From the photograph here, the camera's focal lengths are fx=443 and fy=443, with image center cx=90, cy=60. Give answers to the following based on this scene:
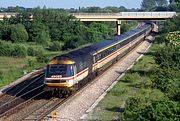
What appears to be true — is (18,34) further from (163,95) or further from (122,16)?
(163,95)

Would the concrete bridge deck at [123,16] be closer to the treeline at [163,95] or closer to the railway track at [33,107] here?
the treeline at [163,95]

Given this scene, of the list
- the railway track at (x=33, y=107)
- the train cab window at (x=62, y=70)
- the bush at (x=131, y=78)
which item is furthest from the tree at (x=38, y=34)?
the train cab window at (x=62, y=70)

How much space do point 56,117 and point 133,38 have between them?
40852 millimetres

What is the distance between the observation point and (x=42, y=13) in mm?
92375

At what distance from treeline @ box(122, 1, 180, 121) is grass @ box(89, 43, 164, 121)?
204 millimetres

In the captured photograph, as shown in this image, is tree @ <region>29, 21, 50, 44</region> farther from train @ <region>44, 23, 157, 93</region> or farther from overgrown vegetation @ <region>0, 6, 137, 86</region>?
train @ <region>44, 23, 157, 93</region>

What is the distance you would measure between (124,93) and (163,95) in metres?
→ 2.50

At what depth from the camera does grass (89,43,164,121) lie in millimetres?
22797

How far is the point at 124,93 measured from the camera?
1111 inches

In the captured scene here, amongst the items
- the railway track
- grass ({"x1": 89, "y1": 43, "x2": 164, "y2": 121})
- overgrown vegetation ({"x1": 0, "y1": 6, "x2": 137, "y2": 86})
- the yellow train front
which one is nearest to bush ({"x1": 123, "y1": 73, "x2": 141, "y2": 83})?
grass ({"x1": 89, "y1": 43, "x2": 164, "y2": 121})

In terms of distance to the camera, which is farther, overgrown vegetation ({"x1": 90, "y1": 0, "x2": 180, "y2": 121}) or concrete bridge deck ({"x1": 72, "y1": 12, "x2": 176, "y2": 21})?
concrete bridge deck ({"x1": 72, "y1": 12, "x2": 176, "y2": 21})

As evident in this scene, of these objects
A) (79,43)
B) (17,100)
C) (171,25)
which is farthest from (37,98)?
(171,25)

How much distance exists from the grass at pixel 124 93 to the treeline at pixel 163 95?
0.20 metres

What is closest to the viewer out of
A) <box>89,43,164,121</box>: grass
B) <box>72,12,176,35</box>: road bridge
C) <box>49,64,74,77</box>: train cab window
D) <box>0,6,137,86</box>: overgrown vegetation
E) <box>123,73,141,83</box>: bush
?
<box>89,43,164,121</box>: grass
